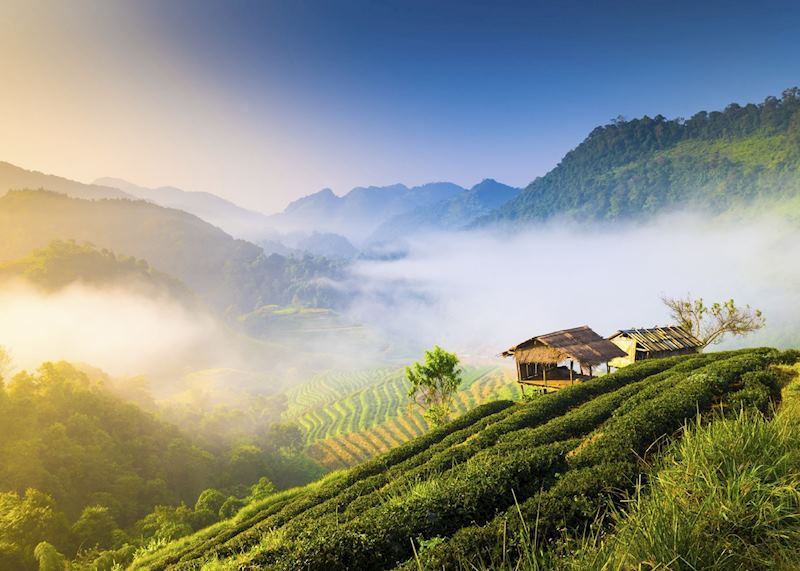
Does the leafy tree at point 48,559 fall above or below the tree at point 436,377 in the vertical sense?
below

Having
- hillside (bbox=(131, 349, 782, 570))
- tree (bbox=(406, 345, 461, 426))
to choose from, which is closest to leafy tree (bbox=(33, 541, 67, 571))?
hillside (bbox=(131, 349, 782, 570))

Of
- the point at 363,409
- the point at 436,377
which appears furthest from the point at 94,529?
the point at 363,409

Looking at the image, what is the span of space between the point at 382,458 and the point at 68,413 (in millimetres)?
53008

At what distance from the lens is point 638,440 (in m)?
10.0

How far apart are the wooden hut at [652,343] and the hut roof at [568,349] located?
3.76 metres

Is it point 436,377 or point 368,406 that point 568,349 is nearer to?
point 436,377

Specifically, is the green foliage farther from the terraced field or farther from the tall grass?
the terraced field

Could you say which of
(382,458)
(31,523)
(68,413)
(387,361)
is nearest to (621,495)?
(382,458)

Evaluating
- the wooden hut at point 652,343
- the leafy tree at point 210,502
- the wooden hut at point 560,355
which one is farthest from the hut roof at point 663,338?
the leafy tree at point 210,502

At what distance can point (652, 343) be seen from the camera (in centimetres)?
3422

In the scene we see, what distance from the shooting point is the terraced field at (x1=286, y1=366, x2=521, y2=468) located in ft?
289

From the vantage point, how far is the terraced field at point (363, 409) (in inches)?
3472

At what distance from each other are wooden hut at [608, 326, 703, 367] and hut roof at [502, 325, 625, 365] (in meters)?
3.76

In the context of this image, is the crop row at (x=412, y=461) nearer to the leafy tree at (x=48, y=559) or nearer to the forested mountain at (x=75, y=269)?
the leafy tree at (x=48, y=559)
